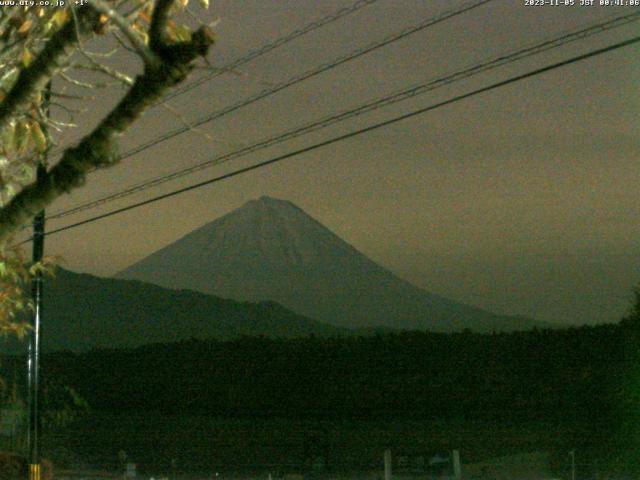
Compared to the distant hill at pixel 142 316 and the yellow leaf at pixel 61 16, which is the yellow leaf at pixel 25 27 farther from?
the distant hill at pixel 142 316

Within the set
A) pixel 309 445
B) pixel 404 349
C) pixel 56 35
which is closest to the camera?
pixel 56 35

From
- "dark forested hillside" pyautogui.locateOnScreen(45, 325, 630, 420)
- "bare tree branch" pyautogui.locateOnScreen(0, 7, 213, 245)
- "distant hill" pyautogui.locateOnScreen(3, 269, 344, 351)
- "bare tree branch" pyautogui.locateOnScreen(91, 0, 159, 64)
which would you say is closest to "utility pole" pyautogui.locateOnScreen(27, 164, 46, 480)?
"bare tree branch" pyautogui.locateOnScreen(0, 7, 213, 245)

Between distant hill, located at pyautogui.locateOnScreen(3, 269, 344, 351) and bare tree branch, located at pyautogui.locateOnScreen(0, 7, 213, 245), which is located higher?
distant hill, located at pyautogui.locateOnScreen(3, 269, 344, 351)

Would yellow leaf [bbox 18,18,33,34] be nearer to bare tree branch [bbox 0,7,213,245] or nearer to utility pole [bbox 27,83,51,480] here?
bare tree branch [bbox 0,7,213,245]

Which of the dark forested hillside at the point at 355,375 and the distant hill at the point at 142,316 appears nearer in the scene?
the dark forested hillside at the point at 355,375

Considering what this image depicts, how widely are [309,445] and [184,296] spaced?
134007 mm

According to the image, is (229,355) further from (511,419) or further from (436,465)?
(436,465)

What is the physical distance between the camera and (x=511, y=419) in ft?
184

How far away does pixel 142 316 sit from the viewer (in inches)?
6171

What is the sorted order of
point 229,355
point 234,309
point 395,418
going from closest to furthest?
point 395,418, point 229,355, point 234,309

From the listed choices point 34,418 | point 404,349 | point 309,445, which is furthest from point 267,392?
point 34,418

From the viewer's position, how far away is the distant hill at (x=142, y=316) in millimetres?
143625

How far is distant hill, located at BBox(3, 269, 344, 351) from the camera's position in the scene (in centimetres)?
14362

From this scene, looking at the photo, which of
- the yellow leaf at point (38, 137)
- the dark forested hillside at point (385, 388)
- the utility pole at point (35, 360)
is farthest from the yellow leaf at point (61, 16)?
the dark forested hillside at point (385, 388)
